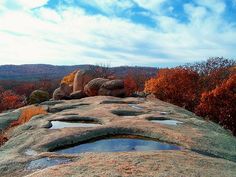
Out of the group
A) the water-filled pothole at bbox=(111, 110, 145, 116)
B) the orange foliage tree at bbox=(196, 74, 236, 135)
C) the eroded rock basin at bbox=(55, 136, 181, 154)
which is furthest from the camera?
the orange foliage tree at bbox=(196, 74, 236, 135)

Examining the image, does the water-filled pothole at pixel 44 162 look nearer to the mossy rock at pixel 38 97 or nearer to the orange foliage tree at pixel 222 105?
the orange foliage tree at pixel 222 105

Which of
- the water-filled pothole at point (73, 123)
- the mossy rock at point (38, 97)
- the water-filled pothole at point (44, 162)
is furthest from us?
the mossy rock at point (38, 97)

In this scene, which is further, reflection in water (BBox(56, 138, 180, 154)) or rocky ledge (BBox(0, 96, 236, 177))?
reflection in water (BBox(56, 138, 180, 154))

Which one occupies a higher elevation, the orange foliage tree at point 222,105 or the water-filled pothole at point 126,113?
the water-filled pothole at point 126,113

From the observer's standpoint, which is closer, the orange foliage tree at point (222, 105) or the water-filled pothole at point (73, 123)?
the water-filled pothole at point (73, 123)

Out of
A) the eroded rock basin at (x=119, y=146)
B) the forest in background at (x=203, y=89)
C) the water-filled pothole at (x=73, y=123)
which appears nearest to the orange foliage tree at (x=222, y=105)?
the forest in background at (x=203, y=89)

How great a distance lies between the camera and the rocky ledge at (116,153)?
8.81m

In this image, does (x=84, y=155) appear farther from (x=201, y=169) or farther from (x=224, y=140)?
(x=224, y=140)

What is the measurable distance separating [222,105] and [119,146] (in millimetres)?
27502

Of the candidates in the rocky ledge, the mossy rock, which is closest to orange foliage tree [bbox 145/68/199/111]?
the mossy rock

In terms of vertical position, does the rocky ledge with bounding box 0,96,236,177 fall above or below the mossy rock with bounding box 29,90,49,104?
above

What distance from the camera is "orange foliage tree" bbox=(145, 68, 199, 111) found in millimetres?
44541

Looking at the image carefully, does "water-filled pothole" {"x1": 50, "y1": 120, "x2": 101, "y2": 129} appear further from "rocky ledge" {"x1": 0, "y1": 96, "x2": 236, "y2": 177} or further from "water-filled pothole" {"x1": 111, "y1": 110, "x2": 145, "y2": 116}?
"water-filled pothole" {"x1": 111, "y1": 110, "x2": 145, "y2": 116}

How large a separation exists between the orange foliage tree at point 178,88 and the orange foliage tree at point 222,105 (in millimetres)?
4919
